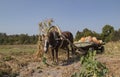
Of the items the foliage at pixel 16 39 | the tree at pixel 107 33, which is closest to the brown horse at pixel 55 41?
the foliage at pixel 16 39

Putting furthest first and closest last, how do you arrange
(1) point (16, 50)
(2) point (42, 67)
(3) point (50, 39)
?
(1) point (16, 50) → (3) point (50, 39) → (2) point (42, 67)

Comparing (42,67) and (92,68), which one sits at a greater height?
(92,68)

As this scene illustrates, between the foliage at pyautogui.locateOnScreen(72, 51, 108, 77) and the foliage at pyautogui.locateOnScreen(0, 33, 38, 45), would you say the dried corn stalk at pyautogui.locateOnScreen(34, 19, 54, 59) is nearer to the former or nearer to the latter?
the foliage at pyautogui.locateOnScreen(72, 51, 108, 77)

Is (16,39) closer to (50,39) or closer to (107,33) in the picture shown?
(107,33)

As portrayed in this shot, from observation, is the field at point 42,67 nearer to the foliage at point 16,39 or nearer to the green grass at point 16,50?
the green grass at point 16,50

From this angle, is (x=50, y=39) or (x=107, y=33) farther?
(x=107, y=33)

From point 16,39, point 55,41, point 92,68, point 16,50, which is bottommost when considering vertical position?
point 92,68

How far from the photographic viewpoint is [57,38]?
44.4 ft

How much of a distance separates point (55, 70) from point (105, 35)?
25365mm

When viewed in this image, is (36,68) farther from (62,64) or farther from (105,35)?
(105,35)

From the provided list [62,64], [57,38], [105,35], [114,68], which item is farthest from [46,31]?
[105,35]

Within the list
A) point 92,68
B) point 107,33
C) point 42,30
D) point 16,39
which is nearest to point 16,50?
point 42,30

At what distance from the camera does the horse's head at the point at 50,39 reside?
13.2 meters

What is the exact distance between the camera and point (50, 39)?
13297 mm
